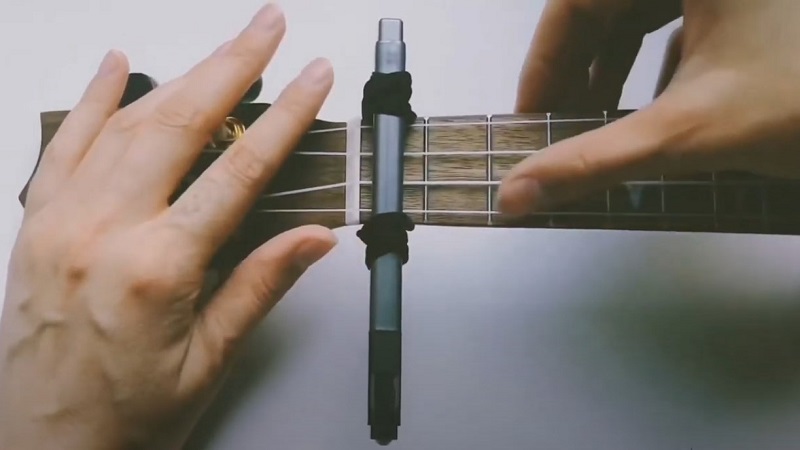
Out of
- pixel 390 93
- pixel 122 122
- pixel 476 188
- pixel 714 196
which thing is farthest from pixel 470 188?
pixel 122 122

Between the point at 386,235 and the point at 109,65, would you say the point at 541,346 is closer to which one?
the point at 386,235

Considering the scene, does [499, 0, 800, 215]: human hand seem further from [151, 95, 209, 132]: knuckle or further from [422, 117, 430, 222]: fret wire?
[151, 95, 209, 132]: knuckle

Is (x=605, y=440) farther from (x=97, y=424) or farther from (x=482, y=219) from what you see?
(x=97, y=424)

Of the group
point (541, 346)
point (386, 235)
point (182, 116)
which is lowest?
point (541, 346)

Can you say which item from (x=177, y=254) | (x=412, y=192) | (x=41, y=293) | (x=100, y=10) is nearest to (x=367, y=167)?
(x=412, y=192)

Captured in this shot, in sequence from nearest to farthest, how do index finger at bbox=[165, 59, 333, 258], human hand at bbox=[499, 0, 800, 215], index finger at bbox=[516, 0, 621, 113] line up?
human hand at bbox=[499, 0, 800, 215] → index finger at bbox=[165, 59, 333, 258] → index finger at bbox=[516, 0, 621, 113]

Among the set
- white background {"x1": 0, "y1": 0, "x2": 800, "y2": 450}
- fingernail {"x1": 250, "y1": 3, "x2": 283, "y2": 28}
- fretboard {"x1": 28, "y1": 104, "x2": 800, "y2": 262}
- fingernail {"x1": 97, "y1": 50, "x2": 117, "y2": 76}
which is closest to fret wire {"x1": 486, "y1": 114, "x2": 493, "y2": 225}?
fretboard {"x1": 28, "y1": 104, "x2": 800, "y2": 262}
